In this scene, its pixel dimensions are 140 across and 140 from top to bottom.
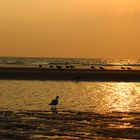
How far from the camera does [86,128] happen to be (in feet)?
60.6

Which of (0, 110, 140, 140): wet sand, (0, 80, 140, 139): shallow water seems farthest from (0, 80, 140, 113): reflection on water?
(0, 110, 140, 140): wet sand

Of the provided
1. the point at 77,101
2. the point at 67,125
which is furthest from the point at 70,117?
the point at 77,101

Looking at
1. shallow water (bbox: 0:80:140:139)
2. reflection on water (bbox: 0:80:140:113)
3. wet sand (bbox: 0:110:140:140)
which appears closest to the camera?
wet sand (bbox: 0:110:140:140)

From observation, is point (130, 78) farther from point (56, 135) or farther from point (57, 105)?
point (56, 135)

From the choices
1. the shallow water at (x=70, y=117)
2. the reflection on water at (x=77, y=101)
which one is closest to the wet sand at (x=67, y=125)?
the shallow water at (x=70, y=117)

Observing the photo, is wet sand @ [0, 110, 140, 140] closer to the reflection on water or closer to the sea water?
the sea water

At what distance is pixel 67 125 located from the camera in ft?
62.7

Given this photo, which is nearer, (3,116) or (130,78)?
(3,116)

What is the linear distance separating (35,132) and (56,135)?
86 centimetres

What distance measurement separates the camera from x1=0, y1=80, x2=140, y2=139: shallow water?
682 inches

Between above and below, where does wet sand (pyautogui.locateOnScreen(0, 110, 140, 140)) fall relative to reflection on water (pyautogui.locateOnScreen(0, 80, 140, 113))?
below

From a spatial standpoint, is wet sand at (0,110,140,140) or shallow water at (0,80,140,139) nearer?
wet sand at (0,110,140,140)

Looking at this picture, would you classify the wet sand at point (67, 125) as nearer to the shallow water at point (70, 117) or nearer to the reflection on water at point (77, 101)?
the shallow water at point (70, 117)

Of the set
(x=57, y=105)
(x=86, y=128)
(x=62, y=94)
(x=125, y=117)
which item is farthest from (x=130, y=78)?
(x=86, y=128)
